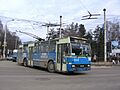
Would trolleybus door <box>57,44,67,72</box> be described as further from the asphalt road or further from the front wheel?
the asphalt road

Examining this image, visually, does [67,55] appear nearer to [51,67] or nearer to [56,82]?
[51,67]

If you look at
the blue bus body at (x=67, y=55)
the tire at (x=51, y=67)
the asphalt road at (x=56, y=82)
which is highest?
the blue bus body at (x=67, y=55)

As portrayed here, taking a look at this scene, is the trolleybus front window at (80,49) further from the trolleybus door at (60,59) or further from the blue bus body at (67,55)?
the trolleybus door at (60,59)

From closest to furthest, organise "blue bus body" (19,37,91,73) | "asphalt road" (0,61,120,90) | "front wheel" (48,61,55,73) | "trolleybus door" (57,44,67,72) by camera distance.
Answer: "asphalt road" (0,61,120,90), "blue bus body" (19,37,91,73), "trolleybus door" (57,44,67,72), "front wheel" (48,61,55,73)

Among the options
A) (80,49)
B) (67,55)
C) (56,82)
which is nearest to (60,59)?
(67,55)

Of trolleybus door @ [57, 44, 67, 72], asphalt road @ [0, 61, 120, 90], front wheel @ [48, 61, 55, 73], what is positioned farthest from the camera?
front wheel @ [48, 61, 55, 73]

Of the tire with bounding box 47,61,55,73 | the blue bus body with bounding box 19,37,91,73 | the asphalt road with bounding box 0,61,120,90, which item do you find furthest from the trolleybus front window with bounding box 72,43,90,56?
the tire with bounding box 47,61,55,73

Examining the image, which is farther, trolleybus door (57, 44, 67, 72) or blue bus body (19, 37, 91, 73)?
Result: trolleybus door (57, 44, 67, 72)

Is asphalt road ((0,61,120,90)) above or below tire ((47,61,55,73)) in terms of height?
below

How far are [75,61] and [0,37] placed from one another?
3490 inches

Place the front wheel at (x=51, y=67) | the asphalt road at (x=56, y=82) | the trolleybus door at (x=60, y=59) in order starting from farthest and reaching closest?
the front wheel at (x=51, y=67) < the trolleybus door at (x=60, y=59) < the asphalt road at (x=56, y=82)

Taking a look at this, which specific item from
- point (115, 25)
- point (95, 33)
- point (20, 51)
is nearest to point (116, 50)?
point (115, 25)

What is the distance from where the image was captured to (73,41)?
72.8 ft

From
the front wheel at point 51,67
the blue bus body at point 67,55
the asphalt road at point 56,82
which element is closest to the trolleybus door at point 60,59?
the blue bus body at point 67,55
